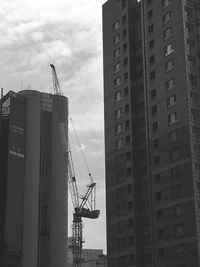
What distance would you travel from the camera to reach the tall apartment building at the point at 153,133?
118 meters

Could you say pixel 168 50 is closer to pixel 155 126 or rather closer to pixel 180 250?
pixel 155 126

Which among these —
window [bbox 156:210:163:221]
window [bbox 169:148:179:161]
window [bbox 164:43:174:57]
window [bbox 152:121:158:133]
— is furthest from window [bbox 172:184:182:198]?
window [bbox 164:43:174:57]

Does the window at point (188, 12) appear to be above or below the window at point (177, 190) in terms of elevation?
above

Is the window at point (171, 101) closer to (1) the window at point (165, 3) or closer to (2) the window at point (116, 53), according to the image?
(1) the window at point (165, 3)

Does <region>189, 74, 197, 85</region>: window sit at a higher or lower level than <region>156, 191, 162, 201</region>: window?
higher

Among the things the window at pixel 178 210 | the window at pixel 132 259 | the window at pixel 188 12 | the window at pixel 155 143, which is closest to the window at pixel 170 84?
the window at pixel 155 143

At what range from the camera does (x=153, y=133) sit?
130 meters

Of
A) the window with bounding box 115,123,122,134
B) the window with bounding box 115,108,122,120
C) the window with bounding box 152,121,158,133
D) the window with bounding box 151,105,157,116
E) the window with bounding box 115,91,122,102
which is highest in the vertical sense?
the window with bounding box 115,91,122,102

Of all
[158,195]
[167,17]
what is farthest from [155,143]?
[167,17]

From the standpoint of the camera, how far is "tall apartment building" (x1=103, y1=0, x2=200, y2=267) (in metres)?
118

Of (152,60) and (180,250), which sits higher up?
(152,60)

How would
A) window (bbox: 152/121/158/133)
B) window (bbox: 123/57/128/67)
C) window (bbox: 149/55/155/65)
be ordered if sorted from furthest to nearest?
1. window (bbox: 123/57/128/67)
2. window (bbox: 149/55/155/65)
3. window (bbox: 152/121/158/133)

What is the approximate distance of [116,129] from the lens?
465ft

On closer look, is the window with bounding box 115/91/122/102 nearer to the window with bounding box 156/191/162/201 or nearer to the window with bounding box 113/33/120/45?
the window with bounding box 113/33/120/45
